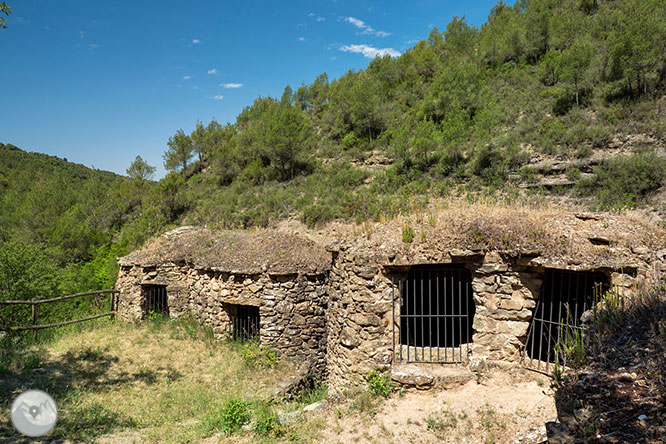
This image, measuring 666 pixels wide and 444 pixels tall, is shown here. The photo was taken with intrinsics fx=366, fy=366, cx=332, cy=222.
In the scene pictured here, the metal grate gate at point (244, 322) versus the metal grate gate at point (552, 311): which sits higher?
the metal grate gate at point (552, 311)

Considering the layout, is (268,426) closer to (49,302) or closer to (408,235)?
(408,235)

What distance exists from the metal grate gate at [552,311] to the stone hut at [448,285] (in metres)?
0.03

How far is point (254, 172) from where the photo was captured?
2642cm

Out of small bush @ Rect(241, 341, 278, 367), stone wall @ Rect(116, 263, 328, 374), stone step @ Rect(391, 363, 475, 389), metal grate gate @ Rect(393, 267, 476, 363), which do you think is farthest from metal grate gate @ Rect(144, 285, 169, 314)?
stone step @ Rect(391, 363, 475, 389)

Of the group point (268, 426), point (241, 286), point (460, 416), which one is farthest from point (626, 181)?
point (268, 426)

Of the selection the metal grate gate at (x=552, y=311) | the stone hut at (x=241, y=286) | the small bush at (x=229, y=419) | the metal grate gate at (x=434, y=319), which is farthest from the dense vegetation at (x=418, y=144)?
the small bush at (x=229, y=419)

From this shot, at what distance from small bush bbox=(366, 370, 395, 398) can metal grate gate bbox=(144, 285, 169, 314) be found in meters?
7.63

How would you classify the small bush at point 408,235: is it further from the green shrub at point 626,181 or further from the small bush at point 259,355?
the green shrub at point 626,181

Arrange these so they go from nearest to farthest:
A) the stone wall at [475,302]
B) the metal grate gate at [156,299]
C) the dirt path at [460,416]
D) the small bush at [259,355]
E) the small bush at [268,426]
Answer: the dirt path at [460,416]
the small bush at [268,426]
the stone wall at [475,302]
the small bush at [259,355]
the metal grate gate at [156,299]

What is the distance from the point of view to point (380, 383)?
22.2 ft

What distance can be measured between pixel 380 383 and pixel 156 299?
8327mm

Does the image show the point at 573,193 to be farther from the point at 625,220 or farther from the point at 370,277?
the point at 370,277

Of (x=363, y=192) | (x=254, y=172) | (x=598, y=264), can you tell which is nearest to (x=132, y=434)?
(x=598, y=264)

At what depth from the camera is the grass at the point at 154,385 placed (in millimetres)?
5746
